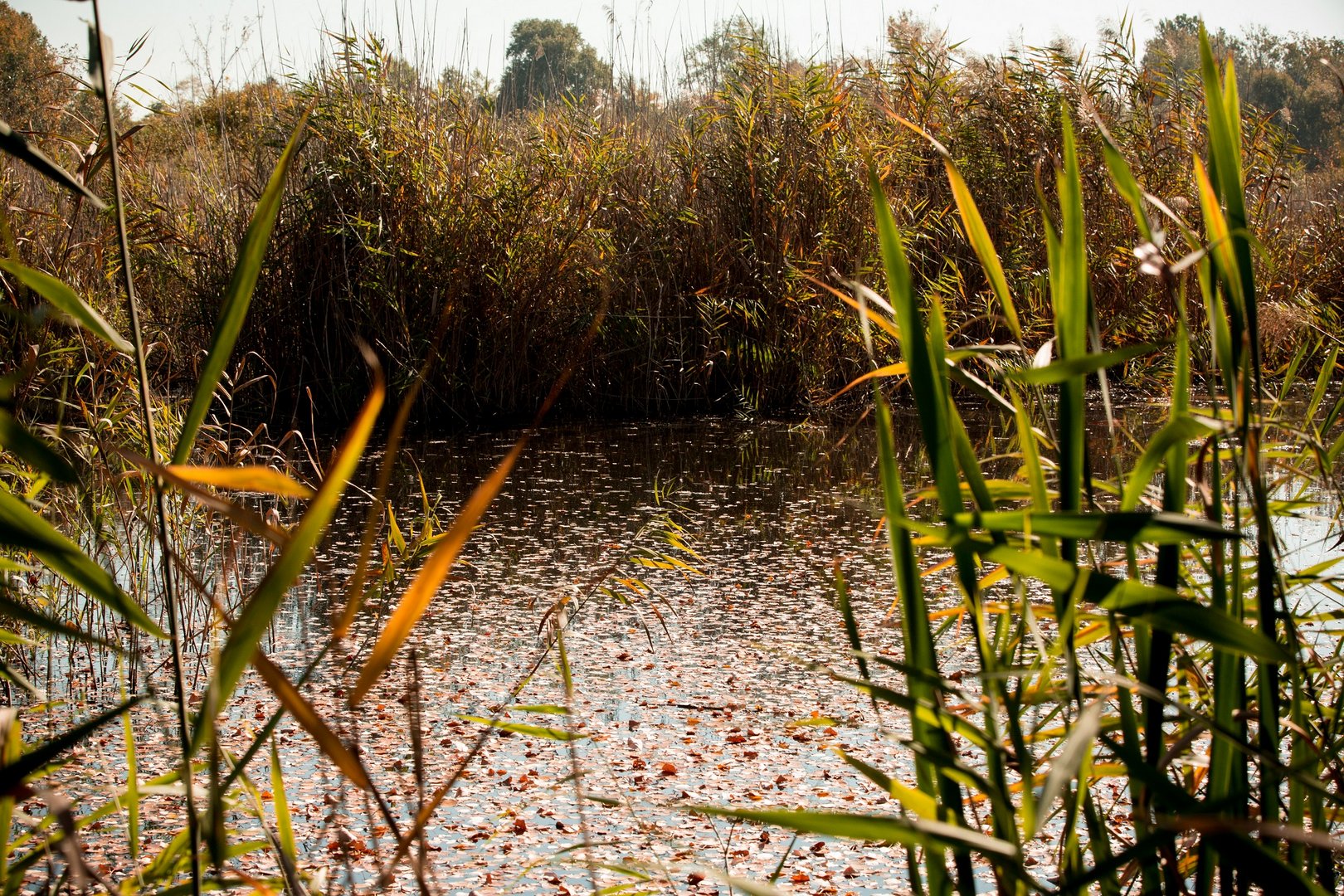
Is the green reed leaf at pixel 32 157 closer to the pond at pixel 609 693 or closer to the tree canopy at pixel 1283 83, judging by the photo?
the pond at pixel 609 693

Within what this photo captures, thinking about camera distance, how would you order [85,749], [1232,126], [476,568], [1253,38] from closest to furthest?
[1232,126], [85,749], [476,568], [1253,38]

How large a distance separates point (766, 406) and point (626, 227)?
3.67 feet

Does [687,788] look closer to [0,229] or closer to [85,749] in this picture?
[85,749]

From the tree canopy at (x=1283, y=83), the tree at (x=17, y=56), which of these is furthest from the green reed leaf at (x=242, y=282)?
the tree canopy at (x=1283, y=83)

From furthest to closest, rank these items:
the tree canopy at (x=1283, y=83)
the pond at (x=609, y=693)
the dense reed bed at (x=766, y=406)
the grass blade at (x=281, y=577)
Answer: the tree canopy at (x=1283, y=83) → the pond at (x=609, y=693) → the dense reed bed at (x=766, y=406) → the grass blade at (x=281, y=577)

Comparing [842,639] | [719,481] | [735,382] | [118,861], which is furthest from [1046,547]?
[735,382]

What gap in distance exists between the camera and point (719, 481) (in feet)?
13.7

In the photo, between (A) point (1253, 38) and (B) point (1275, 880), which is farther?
(A) point (1253, 38)

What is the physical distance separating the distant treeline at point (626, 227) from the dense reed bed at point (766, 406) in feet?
0.08

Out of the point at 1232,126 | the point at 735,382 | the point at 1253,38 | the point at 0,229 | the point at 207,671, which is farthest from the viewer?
the point at 1253,38

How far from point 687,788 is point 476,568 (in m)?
1.38

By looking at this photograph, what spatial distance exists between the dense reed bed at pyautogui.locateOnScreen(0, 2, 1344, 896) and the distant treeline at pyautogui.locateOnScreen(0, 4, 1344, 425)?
0.08ft

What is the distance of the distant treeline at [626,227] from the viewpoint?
520 centimetres

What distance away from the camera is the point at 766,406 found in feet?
18.9
